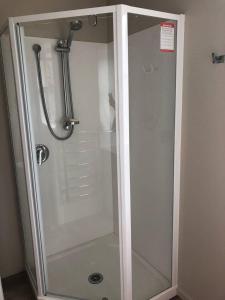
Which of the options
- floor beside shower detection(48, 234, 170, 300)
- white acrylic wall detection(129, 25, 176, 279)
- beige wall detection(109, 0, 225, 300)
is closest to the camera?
beige wall detection(109, 0, 225, 300)

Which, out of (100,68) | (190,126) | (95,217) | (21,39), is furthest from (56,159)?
(190,126)

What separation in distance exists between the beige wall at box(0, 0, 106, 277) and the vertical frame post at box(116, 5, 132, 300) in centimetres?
97

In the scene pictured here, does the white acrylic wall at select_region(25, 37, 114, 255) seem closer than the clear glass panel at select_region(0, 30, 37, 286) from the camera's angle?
No

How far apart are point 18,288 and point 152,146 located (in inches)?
64.0

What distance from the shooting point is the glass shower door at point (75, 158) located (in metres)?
1.80

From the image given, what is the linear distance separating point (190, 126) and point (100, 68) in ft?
2.77

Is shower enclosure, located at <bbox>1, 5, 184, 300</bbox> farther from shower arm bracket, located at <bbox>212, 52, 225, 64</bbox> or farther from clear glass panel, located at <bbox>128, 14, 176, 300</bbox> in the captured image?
shower arm bracket, located at <bbox>212, 52, 225, 64</bbox>

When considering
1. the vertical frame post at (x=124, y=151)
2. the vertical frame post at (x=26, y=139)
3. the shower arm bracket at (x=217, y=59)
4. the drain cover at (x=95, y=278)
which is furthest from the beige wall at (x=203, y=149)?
the vertical frame post at (x=26, y=139)

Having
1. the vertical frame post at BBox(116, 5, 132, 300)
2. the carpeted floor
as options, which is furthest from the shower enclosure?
the carpeted floor

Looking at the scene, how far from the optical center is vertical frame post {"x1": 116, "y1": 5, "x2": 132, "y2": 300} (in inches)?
49.1

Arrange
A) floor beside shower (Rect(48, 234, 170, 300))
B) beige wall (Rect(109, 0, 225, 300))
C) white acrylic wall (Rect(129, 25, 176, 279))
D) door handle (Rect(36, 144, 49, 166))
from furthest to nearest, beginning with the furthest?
door handle (Rect(36, 144, 49, 166))
floor beside shower (Rect(48, 234, 170, 300))
white acrylic wall (Rect(129, 25, 176, 279))
beige wall (Rect(109, 0, 225, 300))

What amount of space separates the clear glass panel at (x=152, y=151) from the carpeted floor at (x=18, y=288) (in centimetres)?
32

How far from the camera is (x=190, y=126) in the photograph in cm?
157

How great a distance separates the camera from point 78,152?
7.34 feet
